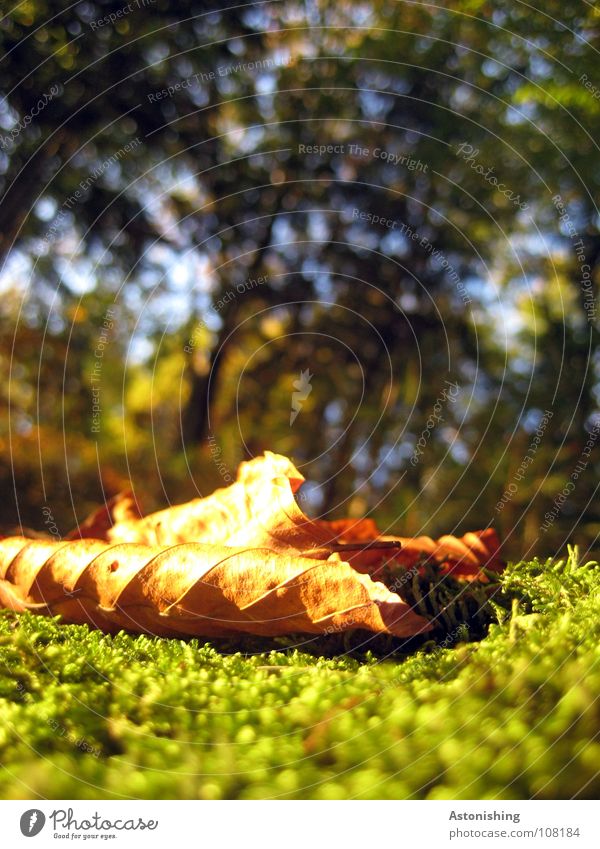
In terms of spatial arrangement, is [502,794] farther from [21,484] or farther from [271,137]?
[271,137]

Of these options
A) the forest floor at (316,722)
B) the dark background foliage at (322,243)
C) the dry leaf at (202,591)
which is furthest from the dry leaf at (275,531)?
the dark background foliage at (322,243)

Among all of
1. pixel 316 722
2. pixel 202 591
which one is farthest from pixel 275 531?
pixel 316 722

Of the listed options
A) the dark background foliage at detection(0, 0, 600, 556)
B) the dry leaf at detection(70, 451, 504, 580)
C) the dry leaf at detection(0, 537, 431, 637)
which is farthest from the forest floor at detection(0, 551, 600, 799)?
the dark background foliage at detection(0, 0, 600, 556)

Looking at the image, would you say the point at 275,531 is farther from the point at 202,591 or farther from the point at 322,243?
the point at 322,243

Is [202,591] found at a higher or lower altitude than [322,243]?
lower

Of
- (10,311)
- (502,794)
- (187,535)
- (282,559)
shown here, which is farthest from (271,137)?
(502,794)

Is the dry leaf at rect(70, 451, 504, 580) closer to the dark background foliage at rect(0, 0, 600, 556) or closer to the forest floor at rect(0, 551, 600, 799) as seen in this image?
the forest floor at rect(0, 551, 600, 799)

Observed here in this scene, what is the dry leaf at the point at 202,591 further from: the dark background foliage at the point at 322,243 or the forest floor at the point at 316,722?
the dark background foliage at the point at 322,243
